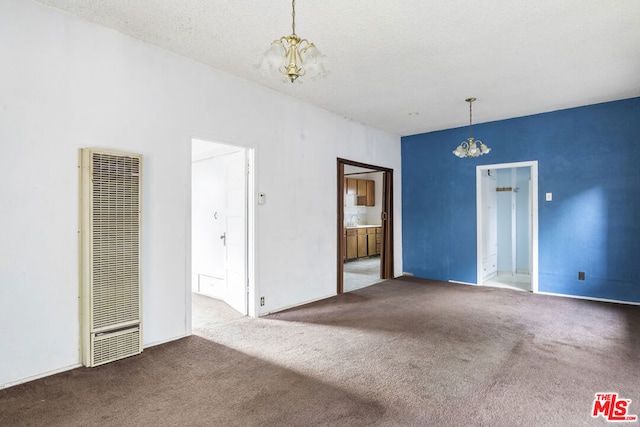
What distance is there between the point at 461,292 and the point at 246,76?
14.1 ft

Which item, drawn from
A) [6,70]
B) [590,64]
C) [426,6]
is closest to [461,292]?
[590,64]

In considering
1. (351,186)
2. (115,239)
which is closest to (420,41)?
(115,239)

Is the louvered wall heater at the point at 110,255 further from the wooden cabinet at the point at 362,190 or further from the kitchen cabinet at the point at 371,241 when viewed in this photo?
the kitchen cabinet at the point at 371,241

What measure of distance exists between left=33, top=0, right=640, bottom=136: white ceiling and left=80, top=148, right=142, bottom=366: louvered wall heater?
122 cm

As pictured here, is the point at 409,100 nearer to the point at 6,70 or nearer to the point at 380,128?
the point at 380,128

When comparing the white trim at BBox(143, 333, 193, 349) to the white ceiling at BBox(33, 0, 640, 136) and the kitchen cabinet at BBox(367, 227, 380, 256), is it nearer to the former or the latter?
A: the white ceiling at BBox(33, 0, 640, 136)

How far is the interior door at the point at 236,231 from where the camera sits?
414 centimetres

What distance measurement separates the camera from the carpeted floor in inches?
82.5

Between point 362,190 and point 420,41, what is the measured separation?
6.46 meters

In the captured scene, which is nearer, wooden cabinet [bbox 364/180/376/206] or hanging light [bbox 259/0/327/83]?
hanging light [bbox 259/0/327/83]

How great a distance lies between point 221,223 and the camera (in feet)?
15.8

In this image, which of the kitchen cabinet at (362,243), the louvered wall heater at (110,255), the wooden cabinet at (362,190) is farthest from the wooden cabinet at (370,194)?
the louvered wall heater at (110,255)

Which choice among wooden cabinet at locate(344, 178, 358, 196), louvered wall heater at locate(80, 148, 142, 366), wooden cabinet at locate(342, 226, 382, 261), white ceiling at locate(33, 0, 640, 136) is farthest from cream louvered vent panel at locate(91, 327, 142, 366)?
wooden cabinet at locate(344, 178, 358, 196)

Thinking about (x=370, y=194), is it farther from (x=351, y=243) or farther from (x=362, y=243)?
(x=351, y=243)
